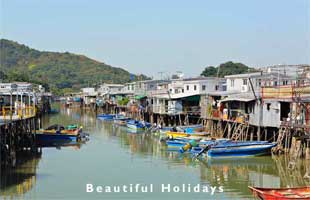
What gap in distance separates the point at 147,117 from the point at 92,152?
22446 millimetres

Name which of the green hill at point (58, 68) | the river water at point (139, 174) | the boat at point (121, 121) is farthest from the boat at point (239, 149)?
the green hill at point (58, 68)

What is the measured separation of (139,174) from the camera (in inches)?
987

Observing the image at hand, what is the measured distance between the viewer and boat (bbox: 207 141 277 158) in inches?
1146

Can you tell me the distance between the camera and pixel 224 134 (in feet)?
122

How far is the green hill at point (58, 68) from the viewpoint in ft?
492

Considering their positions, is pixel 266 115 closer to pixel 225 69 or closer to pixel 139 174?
pixel 139 174

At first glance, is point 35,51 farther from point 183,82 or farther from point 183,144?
point 183,144

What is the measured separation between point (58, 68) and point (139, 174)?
494 feet

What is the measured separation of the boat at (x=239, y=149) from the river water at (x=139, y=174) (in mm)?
497

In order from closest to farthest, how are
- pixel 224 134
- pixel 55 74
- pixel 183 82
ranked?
1. pixel 224 134
2. pixel 183 82
3. pixel 55 74

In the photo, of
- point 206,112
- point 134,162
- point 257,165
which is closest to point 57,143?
point 134,162

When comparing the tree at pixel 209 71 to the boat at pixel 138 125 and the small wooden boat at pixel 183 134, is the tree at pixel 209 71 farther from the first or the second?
the small wooden boat at pixel 183 134

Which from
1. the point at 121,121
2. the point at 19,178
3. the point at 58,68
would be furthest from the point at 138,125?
the point at 58,68

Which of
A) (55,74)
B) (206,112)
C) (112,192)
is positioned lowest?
(112,192)
